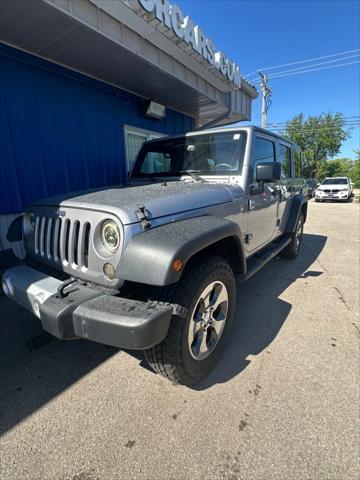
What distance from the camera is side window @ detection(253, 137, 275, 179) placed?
285 cm

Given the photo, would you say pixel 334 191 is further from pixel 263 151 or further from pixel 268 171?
pixel 268 171

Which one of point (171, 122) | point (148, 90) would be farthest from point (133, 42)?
point (171, 122)

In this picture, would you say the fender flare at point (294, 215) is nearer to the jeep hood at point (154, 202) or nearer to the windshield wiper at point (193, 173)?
the windshield wiper at point (193, 173)

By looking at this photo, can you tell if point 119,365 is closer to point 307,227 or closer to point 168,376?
point 168,376

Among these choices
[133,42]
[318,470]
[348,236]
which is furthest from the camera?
[348,236]

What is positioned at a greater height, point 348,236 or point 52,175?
point 52,175

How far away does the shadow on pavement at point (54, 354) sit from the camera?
185 centimetres

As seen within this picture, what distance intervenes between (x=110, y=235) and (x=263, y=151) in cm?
232

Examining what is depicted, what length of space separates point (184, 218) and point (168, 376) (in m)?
1.13

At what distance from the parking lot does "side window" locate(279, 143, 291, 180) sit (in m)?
2.36

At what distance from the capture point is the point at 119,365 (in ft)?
7.02

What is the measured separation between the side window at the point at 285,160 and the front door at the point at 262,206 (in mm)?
503

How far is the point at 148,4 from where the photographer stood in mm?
3387

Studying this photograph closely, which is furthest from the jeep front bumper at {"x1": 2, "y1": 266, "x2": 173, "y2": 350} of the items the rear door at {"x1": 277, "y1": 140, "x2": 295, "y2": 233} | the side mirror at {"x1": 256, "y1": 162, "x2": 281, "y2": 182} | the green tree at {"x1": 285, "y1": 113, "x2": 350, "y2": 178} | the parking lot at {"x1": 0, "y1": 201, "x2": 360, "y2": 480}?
the green tree at {"x1": 285, "y1": 113, "x2": 350, "y2": 178}
